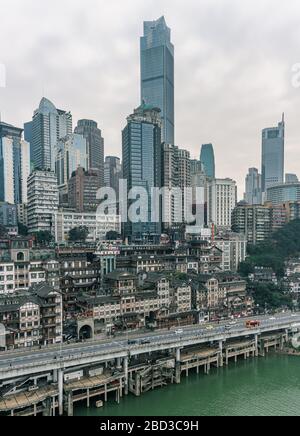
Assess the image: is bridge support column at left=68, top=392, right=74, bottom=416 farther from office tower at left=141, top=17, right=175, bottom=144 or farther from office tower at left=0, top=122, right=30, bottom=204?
office tower at left=141, top=17, right=175, bottom=144

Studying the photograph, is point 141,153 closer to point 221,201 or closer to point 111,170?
point 221,201

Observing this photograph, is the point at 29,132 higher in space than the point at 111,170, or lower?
higher

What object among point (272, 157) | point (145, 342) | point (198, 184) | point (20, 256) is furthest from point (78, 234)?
point (272, 157)

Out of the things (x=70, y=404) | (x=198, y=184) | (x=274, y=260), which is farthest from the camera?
(x=198, y=184)

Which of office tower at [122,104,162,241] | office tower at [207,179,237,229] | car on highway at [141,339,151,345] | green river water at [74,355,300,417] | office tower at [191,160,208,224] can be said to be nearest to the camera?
green river water at [74,355,300,417]

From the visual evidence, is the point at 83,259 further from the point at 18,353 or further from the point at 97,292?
the point at 18,353

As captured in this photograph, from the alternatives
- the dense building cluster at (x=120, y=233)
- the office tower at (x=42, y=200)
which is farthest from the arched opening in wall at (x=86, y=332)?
the office tower at (x=42, y=200)

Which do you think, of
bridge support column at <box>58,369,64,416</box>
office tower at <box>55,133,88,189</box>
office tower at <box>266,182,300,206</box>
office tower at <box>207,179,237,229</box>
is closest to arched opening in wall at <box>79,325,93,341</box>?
bridge support column at <box>58,369,64,416</box>
